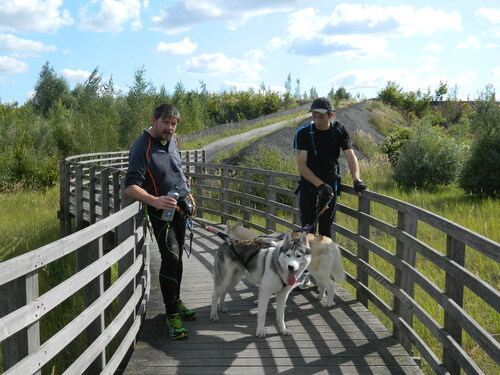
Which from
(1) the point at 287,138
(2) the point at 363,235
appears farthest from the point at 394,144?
(2) the point at 363,235

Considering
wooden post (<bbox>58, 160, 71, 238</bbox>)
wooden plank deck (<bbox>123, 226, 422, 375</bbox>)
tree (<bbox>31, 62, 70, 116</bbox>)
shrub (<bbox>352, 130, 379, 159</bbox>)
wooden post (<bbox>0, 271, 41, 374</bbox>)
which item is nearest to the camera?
wooden post (<bbox>0, 271, 41, 374</bbox>)

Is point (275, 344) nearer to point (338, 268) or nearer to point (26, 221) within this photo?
point (338, 268)

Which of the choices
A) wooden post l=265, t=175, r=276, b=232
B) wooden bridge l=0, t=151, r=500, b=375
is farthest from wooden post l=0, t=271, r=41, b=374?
wooden post l=265, t=175, r=276, b=232

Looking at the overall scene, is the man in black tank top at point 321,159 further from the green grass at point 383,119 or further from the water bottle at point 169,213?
the green grass at point 383,119

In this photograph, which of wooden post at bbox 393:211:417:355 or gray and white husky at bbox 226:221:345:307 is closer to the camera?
wooden post at bbox 393:211:417:355

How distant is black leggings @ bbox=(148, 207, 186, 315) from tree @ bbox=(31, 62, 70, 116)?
58739 mm

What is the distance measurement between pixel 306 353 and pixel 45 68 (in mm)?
63159

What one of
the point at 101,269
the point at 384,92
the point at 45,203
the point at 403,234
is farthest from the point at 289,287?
the point at 384,92

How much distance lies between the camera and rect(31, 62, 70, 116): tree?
195 ft

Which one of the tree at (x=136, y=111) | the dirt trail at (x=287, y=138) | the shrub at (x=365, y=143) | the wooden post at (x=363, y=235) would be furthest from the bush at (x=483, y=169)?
the tree at (x=136, y=111)

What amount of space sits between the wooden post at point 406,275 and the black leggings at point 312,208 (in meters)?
1.26

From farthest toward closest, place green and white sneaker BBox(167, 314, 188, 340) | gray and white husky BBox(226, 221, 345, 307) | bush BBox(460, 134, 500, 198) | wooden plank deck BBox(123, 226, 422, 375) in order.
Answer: bush BBox(460, 134, 500, 198) < gray and white husky BBox(226, 221, 345, 307) < green and white sneaker BBox(167, 314, 188, 340) < wooden plank deck BBox(123, 226, 422, 375)

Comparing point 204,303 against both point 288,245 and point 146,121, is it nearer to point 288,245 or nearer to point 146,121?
point 288,245

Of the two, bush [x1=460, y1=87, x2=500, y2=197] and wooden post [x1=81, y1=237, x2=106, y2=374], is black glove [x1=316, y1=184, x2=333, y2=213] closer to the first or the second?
wooden post [x1=81, y1=237, x2=106, y2=374]
